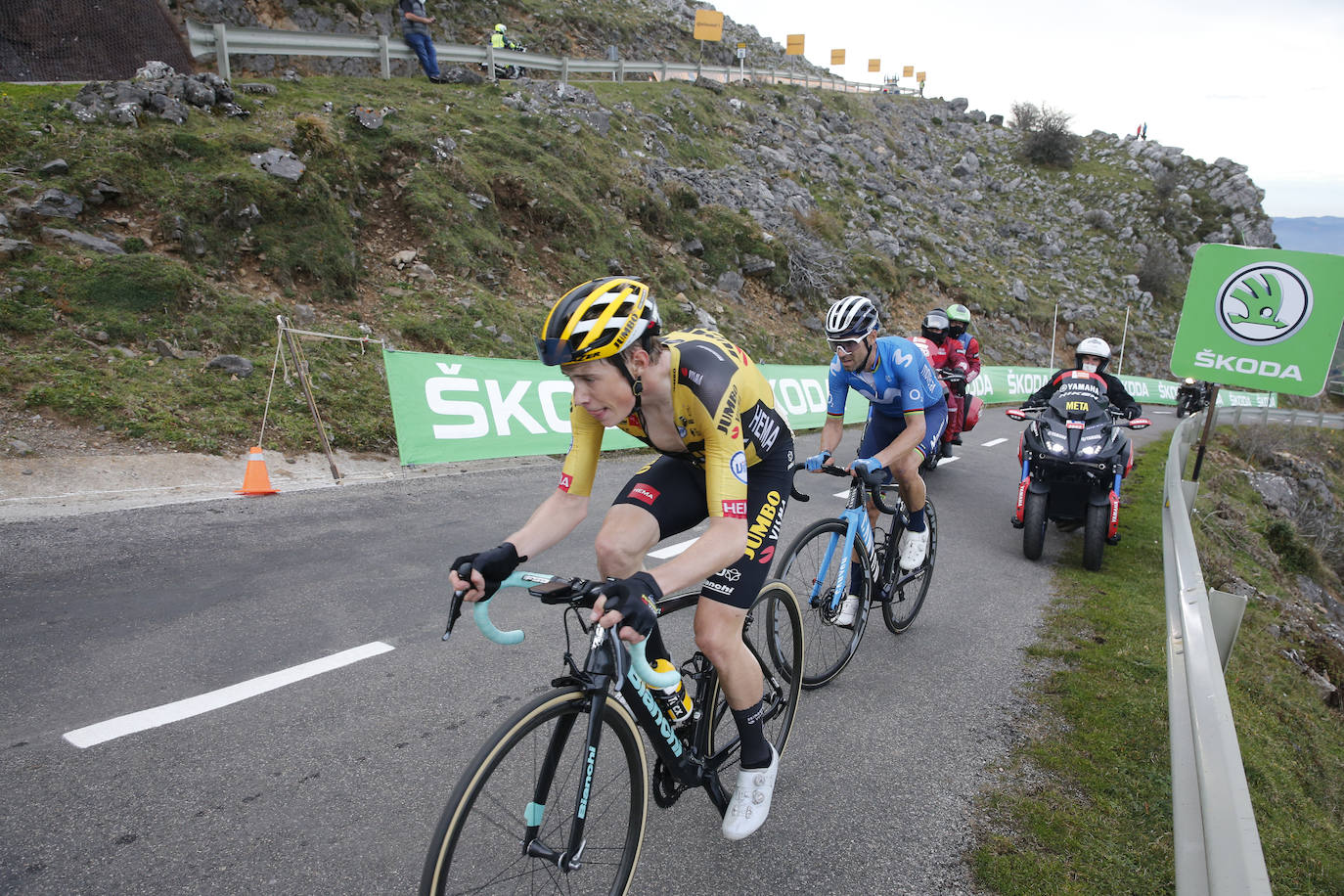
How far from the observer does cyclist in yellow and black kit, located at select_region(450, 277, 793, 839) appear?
2.46m

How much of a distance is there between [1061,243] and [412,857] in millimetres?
54169

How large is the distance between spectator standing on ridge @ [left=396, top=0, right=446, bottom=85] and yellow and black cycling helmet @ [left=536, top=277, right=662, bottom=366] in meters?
18.6

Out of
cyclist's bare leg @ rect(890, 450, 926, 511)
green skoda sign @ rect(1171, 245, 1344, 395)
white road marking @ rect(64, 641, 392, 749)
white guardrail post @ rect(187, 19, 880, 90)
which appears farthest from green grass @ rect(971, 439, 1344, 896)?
white guardrail post @ rect(187, 19, 880, 90)

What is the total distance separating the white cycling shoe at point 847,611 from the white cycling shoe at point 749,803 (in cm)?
158

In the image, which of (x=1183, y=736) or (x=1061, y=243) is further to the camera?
(x=1061, y=243)

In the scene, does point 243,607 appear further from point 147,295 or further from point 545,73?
point 545,73

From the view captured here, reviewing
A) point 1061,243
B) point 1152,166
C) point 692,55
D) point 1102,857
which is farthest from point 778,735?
point 1152,166

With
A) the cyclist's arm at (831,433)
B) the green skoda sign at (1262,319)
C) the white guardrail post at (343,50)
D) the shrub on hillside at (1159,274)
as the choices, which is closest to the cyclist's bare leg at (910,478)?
the cyclist's arm at (831,433)

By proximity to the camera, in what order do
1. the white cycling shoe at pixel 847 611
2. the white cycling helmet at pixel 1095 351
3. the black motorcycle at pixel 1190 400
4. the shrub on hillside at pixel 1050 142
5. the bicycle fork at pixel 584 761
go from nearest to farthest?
the bicycle fork at pixel 584 761, the white cycling shoe at pixel 847 611, the white cycling helmet at pixel 1095 351, the black motorcycle at pixel 1190 400, the shrub on hillside at pixel 1050 142

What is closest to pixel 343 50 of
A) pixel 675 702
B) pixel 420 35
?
pixel 420 35

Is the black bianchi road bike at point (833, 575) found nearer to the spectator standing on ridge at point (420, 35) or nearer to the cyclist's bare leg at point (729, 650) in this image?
the cyclist's bare leg at point (729, 650)

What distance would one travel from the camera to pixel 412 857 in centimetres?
276

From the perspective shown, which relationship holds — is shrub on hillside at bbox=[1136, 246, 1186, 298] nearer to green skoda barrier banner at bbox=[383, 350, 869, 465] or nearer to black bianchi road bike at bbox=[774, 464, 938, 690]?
green skoda barrier banner at bbox=[383, 350, 869, 465]

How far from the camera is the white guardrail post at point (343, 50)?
46.0 feet
